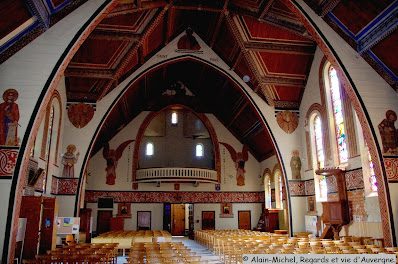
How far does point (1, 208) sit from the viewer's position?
8492 mm

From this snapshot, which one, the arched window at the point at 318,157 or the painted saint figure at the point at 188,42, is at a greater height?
the painted saint figure at the point at 188,42

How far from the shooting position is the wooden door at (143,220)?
22.6 metres

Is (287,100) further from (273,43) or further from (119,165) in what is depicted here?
(119,165)

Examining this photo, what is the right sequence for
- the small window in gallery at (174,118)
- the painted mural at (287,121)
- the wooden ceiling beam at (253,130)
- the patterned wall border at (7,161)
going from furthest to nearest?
1. the small window in gallery at (174,118)
2. the wooden ceiling beam at (253,130)
3. the painted mural at (287,121)
4. the patterned wall border at (7,161)

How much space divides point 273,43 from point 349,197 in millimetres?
7227

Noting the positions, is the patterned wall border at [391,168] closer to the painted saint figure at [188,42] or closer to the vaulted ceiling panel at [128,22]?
the vaulted ceiling panel at [128,22]

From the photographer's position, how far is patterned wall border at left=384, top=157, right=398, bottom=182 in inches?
399

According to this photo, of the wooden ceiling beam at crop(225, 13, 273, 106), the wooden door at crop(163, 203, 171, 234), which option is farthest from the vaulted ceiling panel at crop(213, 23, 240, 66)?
the wooden door at crop(163, 203, 171, 234)

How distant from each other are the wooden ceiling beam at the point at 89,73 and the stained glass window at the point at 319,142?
1001cm

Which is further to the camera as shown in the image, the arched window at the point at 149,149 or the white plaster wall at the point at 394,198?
the arched window at the point at 149,149

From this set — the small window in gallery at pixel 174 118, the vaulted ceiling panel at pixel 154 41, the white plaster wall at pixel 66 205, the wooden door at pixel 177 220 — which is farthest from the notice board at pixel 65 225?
the small window in gallery at pixel 174 118

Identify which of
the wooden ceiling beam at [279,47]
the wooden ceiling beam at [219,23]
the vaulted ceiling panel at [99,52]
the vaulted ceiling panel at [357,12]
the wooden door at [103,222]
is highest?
the wooden ceiling beam at [219,23]

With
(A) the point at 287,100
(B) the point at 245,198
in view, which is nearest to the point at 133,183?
(B) the point at 245,198

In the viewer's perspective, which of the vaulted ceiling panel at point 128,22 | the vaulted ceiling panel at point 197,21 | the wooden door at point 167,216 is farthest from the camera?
the wooden door at point 167,216
